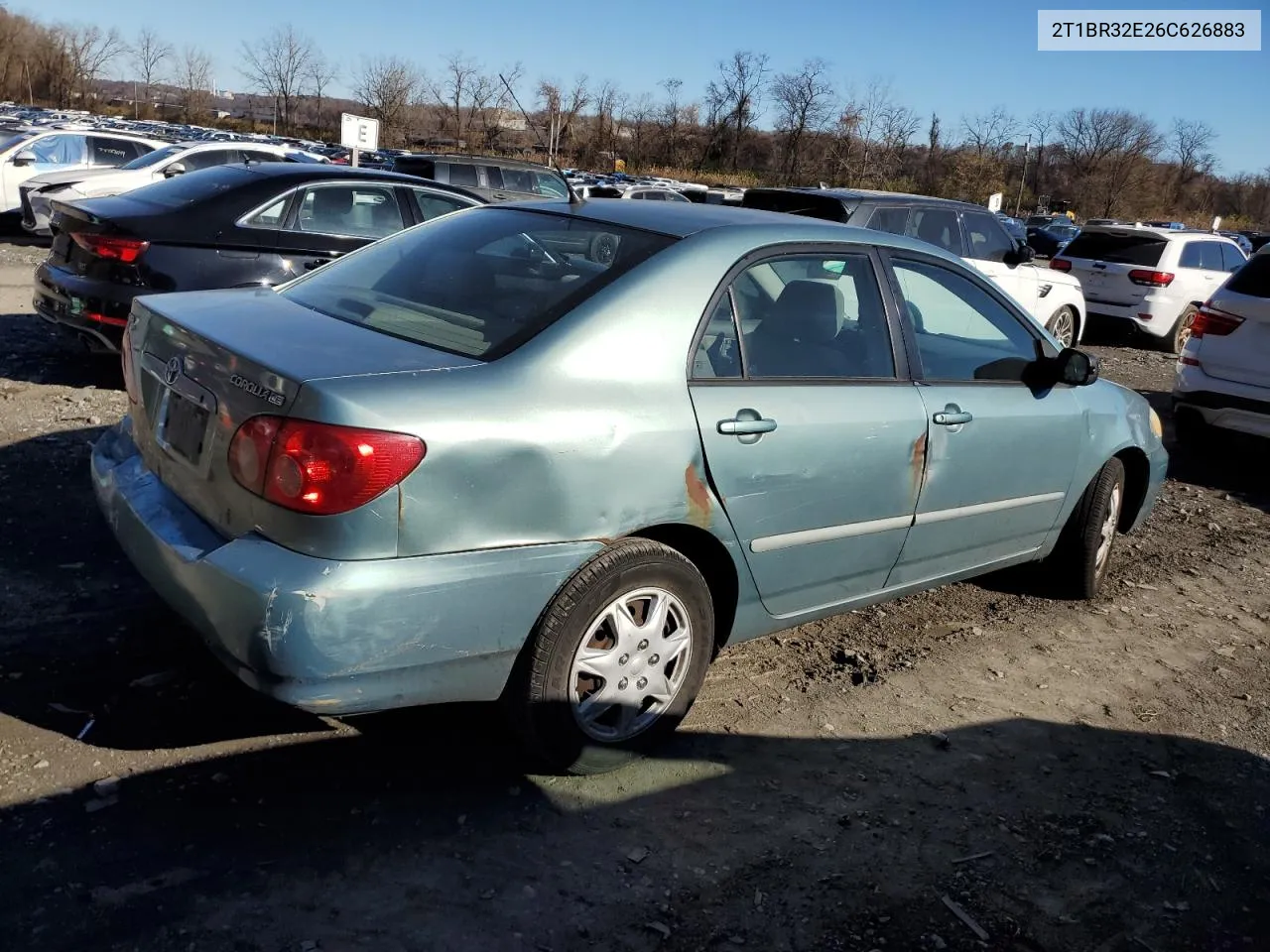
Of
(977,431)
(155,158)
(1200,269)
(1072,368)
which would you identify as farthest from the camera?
(155,158)

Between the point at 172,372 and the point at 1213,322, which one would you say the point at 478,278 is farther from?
the point at 1213,322

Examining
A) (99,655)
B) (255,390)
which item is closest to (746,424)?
(255,390)

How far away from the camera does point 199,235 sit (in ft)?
22.6

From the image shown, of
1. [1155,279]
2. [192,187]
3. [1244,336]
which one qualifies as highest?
[192,187]

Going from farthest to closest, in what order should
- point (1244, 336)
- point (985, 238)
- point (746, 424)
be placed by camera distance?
point (985, 238) < point (1244, 336) < point (746, 424)

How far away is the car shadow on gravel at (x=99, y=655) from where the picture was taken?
330 centimetres

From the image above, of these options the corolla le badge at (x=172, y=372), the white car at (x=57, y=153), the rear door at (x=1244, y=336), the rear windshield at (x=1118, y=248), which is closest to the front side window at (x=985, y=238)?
the rear door at (x=1244, y=336)

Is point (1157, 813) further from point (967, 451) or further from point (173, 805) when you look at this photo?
point (173, 805)

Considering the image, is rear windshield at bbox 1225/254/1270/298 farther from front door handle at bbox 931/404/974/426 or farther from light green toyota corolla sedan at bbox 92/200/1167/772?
front door handle at bbox 931/404/974/426

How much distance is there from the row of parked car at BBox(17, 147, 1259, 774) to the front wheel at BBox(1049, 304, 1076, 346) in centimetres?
848

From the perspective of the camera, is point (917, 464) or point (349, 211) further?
point (349, 211)

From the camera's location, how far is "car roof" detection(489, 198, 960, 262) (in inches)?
142

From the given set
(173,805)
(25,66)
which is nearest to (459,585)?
(173,805)

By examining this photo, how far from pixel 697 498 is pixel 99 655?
2.12 m
